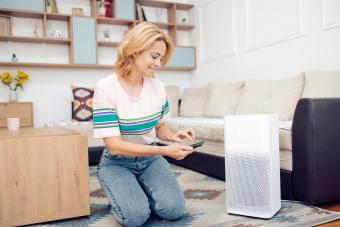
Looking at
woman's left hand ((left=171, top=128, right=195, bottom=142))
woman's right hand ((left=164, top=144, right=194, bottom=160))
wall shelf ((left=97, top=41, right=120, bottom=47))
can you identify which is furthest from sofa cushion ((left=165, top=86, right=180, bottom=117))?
woman's right hand ((left=164, top=144, right=194, bottom=160))

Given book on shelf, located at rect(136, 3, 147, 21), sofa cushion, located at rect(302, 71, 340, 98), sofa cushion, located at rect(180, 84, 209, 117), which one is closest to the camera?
sofa cushion, located at rect(302, 71, 340, 98)

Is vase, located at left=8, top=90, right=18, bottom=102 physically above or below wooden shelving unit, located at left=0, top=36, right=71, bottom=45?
below

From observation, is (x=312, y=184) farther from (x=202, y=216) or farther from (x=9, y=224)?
(x=9, y=224)

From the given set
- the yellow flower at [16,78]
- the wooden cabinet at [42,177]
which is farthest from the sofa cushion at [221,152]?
the yellow flower at [16,78]

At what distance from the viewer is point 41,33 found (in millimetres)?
4027

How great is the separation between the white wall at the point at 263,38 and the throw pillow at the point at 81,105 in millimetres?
1474

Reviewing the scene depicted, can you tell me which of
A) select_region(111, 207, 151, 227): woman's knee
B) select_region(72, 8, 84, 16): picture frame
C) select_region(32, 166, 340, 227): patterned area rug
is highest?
select_region(72, 8, 84, 16): picture frame

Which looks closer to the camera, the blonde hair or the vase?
the blonde hair

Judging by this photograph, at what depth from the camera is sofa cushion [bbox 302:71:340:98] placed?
2363mm

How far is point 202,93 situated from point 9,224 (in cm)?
269

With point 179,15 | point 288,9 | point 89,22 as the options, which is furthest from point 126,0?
point 288,9

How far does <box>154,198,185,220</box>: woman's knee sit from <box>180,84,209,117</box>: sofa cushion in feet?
7.28

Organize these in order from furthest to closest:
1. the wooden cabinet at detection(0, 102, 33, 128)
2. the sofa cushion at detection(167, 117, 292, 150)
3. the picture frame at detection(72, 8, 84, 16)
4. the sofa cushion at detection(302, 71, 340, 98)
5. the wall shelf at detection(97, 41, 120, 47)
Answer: the wall shelf at detection(97, 41, 120, 47) → the picture frame at detection(72, 8, 84, 16) → the wooden cabinet at detection(0, 102, 33, 128) → the sofa cushion at detection(302, 71, 340, 98) → the sofa cushion at detection(167, 117, 292, 150)

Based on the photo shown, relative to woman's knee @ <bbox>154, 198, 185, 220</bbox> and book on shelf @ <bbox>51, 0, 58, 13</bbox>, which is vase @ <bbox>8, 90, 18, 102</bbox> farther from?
woman's knee @ <bbox>154, 198, 185, 220</bbox>
